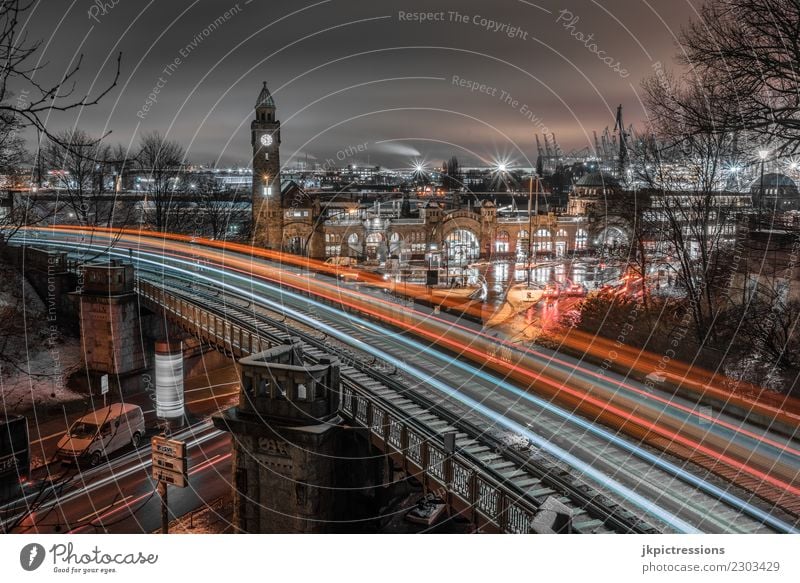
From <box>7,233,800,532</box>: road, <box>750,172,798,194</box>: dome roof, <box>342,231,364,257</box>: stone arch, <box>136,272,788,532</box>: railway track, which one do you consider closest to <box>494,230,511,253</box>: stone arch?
<box>342,231,364,257</box>: stone arch

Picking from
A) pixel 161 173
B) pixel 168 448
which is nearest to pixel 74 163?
pixel 161 173

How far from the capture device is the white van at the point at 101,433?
59.6 ft

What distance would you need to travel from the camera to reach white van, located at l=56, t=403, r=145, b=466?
1817 centimetres

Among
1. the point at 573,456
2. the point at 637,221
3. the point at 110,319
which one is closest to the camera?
the point at 573,456

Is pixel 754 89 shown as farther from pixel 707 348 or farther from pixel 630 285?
pixel 630 285

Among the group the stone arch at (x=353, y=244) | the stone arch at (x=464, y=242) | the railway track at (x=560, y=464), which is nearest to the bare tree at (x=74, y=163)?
the railway track at (x=560, y=464)

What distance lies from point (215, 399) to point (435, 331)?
30.0 feet

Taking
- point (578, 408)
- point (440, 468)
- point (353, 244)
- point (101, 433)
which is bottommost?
point (101, 433)

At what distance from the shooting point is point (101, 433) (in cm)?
1788

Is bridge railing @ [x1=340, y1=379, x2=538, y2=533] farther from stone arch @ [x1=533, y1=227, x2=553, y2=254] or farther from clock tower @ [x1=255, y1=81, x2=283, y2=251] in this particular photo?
stone arch @ [x1=533, y1=227, x2=553, y2=254]

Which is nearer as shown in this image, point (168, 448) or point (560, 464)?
point (168, 448)

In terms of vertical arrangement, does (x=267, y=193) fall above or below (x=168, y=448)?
above

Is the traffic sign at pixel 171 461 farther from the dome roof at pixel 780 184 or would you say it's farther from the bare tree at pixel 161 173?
the bare tree at pixel 161 173

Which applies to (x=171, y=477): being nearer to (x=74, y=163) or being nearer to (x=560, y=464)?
(x=560, y=464)
